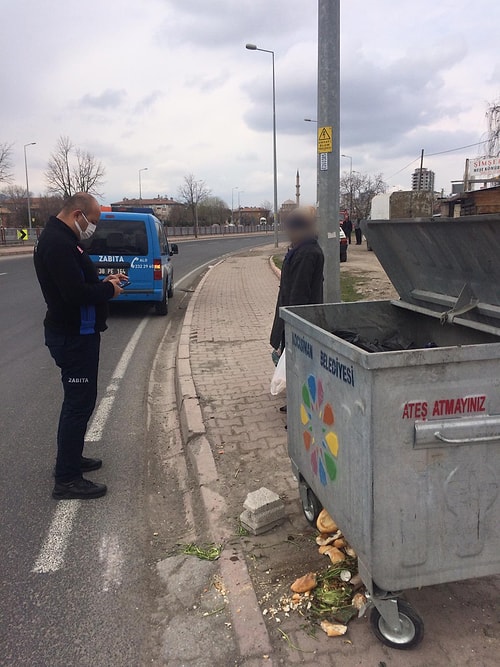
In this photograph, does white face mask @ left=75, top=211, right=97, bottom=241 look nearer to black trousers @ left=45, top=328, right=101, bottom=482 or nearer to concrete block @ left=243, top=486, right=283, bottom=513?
black trousers @ left=45, top=328, right=101, bottom=482

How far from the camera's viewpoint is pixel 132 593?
2.74 m

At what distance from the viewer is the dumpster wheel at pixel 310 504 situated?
10.0 feet

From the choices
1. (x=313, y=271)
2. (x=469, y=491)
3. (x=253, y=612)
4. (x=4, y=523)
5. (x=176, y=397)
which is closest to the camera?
(x=469, y=491)

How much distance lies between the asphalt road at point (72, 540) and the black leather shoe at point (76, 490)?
61 mm

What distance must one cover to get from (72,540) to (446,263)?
2743 millimetres

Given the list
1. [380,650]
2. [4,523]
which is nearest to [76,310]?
[4,523]

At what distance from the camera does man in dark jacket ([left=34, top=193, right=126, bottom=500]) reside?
3342mm

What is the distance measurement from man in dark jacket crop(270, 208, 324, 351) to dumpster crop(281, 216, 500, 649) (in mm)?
1755

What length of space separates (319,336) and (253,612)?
52.3 inches

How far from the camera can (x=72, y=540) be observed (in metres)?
3.21

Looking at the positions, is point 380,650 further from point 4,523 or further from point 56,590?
point 4,523

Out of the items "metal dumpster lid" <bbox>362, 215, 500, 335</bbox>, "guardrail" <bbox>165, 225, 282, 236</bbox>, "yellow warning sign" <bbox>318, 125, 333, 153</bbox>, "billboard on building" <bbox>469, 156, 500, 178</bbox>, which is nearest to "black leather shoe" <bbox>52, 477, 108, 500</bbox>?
"metal dumpster lid" <bbox>362, 215, 500, 335</bbox>

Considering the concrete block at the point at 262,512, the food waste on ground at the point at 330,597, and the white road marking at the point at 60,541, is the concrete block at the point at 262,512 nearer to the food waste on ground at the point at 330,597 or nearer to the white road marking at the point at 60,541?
the food waste on ground at the point at 330,597

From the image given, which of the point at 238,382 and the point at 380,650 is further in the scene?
the point at 238,382
